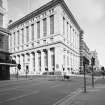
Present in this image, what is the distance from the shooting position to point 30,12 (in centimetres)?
7700

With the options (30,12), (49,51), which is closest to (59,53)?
(49,51)

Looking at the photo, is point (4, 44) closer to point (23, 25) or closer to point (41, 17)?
point (41, 17)

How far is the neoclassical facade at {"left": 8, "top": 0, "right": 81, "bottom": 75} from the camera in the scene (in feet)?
206

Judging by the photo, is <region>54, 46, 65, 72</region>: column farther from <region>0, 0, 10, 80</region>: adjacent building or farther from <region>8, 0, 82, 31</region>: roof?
<region>0, 0, 10, 80</region>: adjacent building

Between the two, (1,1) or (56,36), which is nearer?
(1,1)

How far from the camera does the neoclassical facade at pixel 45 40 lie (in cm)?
6291

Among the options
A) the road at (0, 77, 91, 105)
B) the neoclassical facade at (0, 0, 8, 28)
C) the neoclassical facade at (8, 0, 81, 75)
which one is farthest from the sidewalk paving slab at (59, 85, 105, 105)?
the neoclassical facade at (8, 0, 81, 75)

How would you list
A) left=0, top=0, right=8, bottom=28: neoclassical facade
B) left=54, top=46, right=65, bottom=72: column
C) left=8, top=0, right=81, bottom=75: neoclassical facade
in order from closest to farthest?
left=0, top=0, right=8, bottom=28: neoclassical facade → left=54, top=46, right=65, bottom=72: column → left=8, top=0, right=81, bottom=75: neoclassical facade

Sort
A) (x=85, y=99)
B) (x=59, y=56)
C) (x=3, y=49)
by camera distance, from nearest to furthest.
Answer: (x=85, y=99) → (x=3, y=49) → (x=59, y=56)

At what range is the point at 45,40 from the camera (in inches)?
2685

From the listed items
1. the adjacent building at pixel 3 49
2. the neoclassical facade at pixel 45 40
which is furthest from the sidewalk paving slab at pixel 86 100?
the neoclassical facade at pixel 45 40

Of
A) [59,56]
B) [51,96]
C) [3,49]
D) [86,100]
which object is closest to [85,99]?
[86,100]

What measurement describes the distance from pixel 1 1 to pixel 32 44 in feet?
146

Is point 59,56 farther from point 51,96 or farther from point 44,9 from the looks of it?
point 51,96
